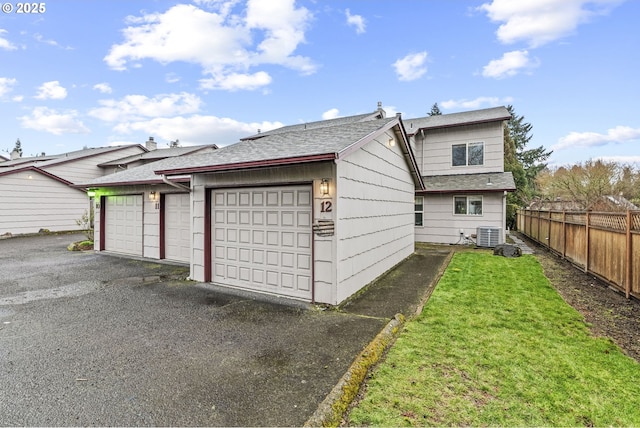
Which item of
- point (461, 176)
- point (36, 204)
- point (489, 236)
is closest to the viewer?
point (489, 236)

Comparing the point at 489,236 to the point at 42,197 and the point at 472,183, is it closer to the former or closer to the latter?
the point at 472,183

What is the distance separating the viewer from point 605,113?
64.8ft

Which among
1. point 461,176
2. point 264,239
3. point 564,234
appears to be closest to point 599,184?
point 461,176

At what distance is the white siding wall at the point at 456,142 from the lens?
1304 centimetres

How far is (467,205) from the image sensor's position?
12.9m

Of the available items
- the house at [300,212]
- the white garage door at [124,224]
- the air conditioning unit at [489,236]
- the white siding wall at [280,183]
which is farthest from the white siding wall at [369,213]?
the white garage door at [124,224]

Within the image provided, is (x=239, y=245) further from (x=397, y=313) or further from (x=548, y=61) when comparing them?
(x=548, y=61)

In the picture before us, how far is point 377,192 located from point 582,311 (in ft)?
14.4

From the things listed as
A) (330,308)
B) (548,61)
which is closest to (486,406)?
(330,308)

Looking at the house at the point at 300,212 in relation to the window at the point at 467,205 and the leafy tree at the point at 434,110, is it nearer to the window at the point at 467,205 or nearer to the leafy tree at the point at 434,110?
the window at the point at 467,205

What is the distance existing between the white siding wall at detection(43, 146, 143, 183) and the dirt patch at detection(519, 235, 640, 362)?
24066 mm

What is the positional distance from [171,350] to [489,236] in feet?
38.9

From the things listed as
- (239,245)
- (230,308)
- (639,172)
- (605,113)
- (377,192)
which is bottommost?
(230,308)

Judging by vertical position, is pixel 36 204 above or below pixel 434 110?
below
